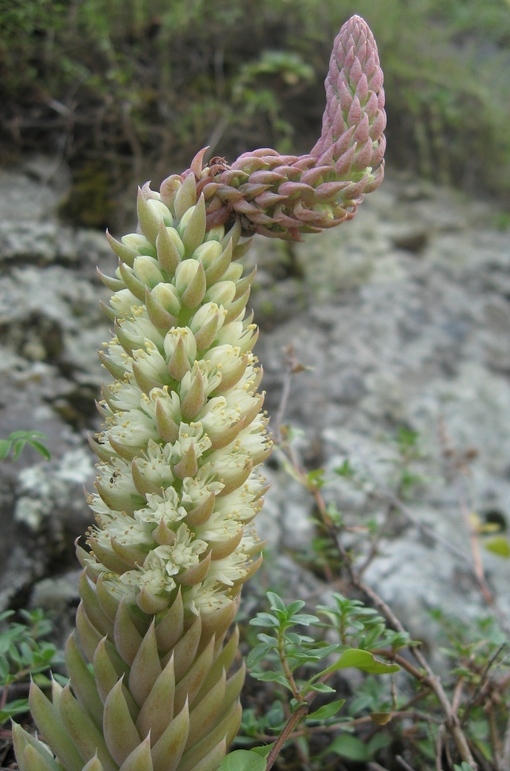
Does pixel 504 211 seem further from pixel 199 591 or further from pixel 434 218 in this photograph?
pixel 199 591

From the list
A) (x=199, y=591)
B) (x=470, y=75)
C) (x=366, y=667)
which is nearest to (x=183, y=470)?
(x=199, y=591)

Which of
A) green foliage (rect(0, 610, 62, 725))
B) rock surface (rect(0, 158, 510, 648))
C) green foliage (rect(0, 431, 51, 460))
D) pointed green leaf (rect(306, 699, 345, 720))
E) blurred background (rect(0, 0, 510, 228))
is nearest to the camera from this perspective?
pointed green leaf (rect(306, 699, 345, 720))

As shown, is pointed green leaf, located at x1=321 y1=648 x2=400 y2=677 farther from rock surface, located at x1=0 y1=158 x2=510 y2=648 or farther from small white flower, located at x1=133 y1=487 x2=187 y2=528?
rock surface, located at x1=0 y1=158 x2=510 y2=648

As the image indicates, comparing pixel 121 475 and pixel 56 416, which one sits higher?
pixel 121 475

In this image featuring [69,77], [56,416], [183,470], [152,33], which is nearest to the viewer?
[183,470]

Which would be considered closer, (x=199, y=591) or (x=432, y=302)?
(x=199, y=591)

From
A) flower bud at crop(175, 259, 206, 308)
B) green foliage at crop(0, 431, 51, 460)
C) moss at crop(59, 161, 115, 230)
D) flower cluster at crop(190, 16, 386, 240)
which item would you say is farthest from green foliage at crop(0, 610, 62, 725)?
moss at crop(59, 161, 115, 230)
